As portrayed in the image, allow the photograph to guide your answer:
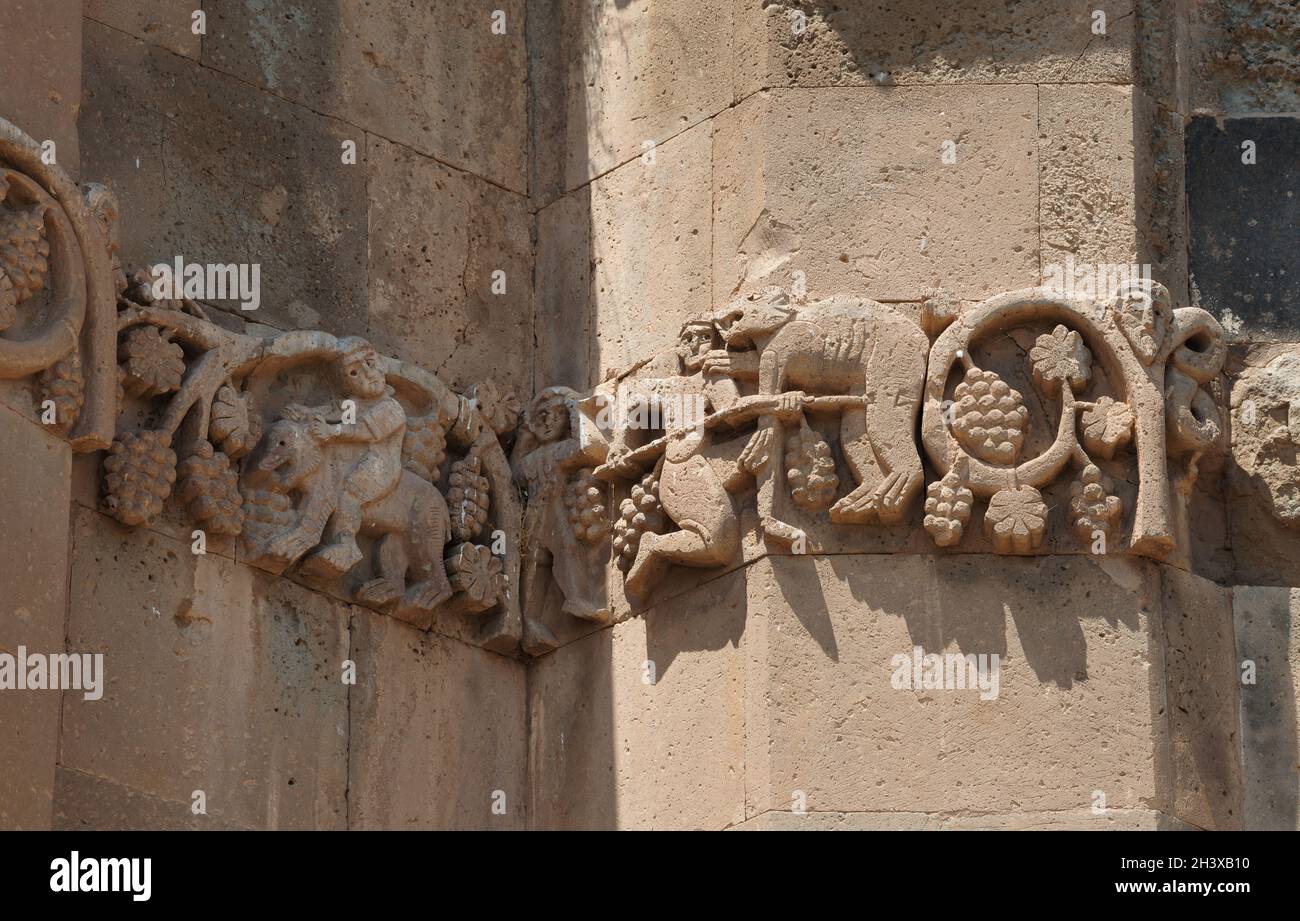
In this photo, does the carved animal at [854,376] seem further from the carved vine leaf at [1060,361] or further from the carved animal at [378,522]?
the carved animal at [378,522]

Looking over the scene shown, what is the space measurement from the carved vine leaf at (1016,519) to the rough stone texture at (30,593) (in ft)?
7.69

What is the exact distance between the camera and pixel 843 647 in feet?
25.3

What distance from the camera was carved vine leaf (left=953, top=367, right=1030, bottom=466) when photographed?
25.5ft

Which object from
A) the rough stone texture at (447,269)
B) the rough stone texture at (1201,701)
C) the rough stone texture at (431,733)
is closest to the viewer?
the rough stone texture at (1201,701)

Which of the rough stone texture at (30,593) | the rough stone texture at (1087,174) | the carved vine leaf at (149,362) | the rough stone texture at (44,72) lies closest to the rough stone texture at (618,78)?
the rough stone texture at (1087,174)

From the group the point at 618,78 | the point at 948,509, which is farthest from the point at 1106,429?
the point at 618,78

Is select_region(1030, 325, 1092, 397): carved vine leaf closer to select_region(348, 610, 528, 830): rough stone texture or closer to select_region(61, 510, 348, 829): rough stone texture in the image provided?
select_region(348, 610, 528, 830): rough stone texture

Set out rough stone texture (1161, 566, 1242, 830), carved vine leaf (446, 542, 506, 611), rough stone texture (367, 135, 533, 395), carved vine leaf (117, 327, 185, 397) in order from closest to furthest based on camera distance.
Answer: carved vine leaf (117, 327, 185, 397) → rough stone texture (1161, 566, 1242, 830) → carved vine leaf (446, 542, 506, 611) → rough stone texture (367, 135, 533, 395)

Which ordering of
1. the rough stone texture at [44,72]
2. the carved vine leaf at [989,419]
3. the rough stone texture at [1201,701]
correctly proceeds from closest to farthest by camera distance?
1. the rough stone texture at [44,72]
2. the rough stone texture at [1201,701]
3. the carved vine leaf at [989,419]

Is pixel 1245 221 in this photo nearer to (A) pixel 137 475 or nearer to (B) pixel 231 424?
(B) pixel 231 424

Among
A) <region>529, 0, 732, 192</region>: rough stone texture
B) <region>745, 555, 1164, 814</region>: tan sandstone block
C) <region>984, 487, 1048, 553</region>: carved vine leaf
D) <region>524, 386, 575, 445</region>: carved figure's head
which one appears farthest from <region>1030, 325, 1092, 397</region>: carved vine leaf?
<region>524, 386, 575, 445</region>: carved figure's head

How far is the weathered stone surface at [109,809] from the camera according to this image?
7141mm

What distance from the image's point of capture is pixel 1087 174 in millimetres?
8125

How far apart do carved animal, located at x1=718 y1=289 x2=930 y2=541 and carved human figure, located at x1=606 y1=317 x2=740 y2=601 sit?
111 mm
